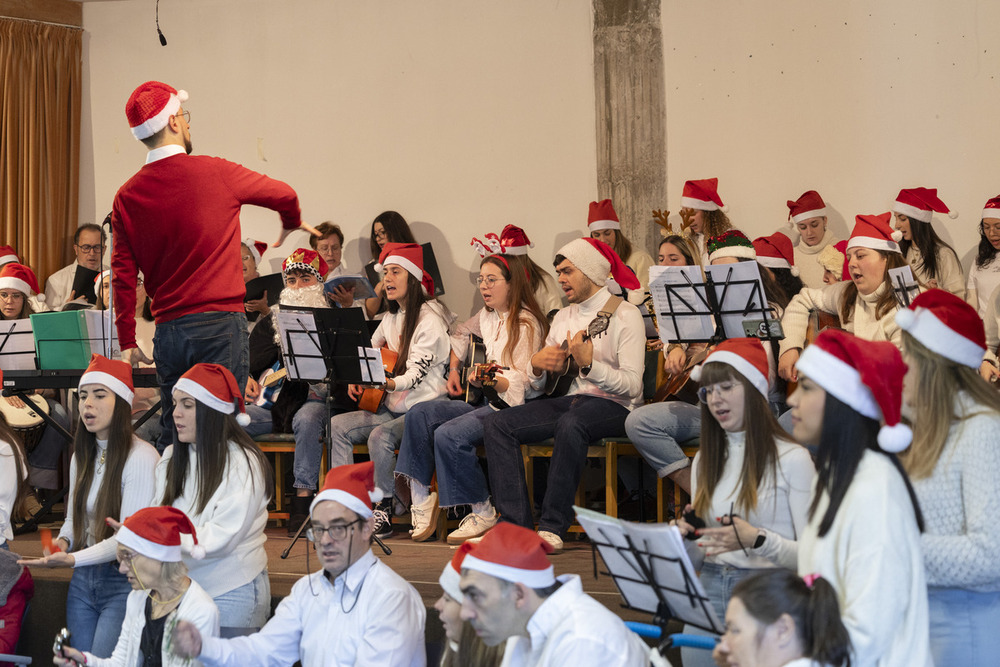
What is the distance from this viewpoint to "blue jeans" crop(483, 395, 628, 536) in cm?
466

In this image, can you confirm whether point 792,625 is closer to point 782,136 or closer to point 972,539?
point 972,539

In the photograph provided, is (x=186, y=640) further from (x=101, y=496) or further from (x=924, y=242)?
(x=924, y=242)

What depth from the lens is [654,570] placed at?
8.62 feet

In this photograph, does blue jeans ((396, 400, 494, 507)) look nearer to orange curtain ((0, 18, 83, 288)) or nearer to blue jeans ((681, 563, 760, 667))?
blue jeans ((681, 563, 760, 667))

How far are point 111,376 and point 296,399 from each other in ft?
5.19

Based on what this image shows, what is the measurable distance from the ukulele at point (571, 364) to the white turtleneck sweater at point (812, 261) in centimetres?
198

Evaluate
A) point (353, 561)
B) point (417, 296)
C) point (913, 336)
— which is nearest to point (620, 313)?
point (417, 296)

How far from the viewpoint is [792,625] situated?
2121 millimetres

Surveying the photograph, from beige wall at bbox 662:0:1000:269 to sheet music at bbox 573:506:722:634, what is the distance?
4518 mm

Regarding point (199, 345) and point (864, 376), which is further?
point (199, 345)

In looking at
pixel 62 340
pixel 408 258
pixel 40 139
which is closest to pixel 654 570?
pixel 408 258

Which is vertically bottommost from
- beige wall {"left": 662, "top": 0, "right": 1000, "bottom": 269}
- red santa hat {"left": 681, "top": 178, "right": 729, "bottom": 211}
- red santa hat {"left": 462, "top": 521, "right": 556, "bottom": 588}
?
red santa hat {"left": 462, "top": 521, "right": 556, "bottom": 588}

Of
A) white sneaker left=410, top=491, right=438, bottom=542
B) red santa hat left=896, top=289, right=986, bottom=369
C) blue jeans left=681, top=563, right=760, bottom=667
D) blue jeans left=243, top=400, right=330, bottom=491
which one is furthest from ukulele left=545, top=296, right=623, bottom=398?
red santa hat left=896, top=289, right=986, bottom=369

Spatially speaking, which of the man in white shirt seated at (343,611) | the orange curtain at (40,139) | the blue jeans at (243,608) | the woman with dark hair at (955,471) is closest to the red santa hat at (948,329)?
the woman with dark hair at (955,471)
